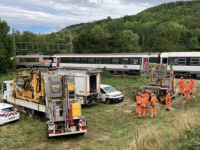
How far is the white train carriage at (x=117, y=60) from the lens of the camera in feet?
98.3

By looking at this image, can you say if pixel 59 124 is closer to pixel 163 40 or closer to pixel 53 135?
pixel 53 135

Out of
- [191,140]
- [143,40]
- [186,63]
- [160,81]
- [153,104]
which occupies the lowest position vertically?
[153,104]

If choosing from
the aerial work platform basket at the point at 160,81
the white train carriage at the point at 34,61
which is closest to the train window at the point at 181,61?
the aerial work platform basket at the point at 160,81

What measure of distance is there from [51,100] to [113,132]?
3722mm

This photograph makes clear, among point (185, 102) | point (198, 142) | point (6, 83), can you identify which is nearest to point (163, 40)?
point (185, 102)

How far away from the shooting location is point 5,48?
42938 mm

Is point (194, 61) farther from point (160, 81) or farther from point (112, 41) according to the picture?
point (112, 41)

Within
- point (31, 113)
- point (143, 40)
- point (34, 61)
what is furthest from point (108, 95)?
point (143, 40)

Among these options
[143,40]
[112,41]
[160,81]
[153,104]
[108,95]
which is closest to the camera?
[153,104]

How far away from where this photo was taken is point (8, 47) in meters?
43.3

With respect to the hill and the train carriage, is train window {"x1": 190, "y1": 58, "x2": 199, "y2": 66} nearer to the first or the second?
the train carriage

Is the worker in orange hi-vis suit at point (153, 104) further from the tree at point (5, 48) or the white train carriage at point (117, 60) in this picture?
the tree at point (5, 48)

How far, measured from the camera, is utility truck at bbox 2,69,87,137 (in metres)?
10.8

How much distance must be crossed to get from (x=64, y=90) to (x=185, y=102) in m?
9.82
